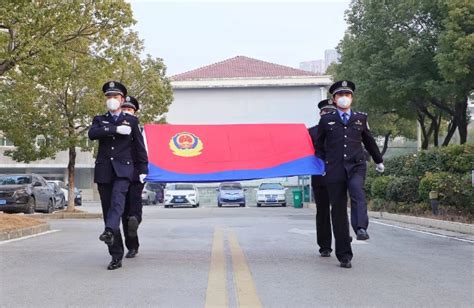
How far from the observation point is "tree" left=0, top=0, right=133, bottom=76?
1240 centimetres

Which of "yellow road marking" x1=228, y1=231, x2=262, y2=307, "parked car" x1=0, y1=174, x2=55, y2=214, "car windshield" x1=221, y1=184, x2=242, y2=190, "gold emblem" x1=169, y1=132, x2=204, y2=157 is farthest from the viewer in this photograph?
"car windshield" x1=221, y1=184, x2=242, y2=190

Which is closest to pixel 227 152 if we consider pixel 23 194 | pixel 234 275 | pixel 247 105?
pixel 234 275

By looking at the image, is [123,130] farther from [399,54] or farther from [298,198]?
[298,198]

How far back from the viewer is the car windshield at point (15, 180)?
71.0 ft

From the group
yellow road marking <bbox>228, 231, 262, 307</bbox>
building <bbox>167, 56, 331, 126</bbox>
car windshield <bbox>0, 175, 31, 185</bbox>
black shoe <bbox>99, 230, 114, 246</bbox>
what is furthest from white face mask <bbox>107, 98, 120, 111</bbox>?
building <bbox>167, 56, 331, 126</bbox>

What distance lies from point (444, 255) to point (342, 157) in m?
2.94

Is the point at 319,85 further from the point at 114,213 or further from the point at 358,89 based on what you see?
the point at 114,213

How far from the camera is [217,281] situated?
6730 millimetres

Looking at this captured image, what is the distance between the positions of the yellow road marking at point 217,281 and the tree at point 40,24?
615cm

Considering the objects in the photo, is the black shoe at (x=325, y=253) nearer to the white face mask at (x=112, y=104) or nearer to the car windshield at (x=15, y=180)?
the white face mask at (x=112, y=104)

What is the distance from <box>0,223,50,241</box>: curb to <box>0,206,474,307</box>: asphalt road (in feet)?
2.06

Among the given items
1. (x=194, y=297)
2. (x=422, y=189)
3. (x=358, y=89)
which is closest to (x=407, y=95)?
(x=358, y=89)

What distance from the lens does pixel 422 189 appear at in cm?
1823

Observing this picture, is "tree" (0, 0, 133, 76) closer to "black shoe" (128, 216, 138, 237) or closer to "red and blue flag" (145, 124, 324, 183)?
"red and blue flag" (145, 124, 324, 183)
